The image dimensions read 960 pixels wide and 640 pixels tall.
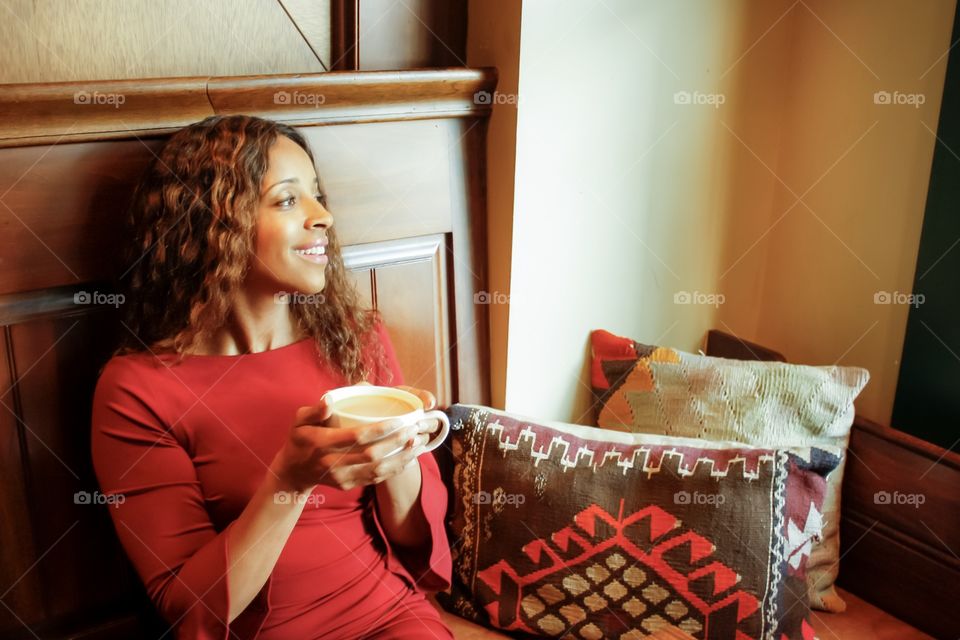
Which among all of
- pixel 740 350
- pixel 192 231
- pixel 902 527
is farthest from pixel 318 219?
pixel 902 527

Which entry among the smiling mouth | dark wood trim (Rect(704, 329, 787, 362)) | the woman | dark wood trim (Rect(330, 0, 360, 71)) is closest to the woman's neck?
the woman

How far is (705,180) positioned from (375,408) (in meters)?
1.12

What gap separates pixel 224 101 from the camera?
1.45m

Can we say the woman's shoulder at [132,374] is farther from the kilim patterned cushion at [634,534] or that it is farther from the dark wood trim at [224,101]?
the kilim patterned cushion at [634,534]

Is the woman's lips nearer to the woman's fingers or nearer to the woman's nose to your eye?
the woman's nose

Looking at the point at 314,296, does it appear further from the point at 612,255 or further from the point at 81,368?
the point at 612,255

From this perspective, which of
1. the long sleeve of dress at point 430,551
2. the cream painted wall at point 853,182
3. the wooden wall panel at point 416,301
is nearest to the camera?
the long sleeve of dress at point 430,551

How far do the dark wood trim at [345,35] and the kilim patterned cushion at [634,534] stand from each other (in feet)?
2.35

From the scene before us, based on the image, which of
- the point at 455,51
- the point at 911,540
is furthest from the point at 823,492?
the point at 455,51

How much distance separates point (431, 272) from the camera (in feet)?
5.79

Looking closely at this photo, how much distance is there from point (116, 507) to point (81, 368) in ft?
0.82

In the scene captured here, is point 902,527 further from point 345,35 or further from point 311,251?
point 345,35

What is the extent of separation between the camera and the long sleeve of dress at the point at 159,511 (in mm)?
1236

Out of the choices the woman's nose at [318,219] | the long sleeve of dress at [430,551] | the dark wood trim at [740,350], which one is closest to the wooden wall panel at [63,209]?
the woman's nose at [318,219]
